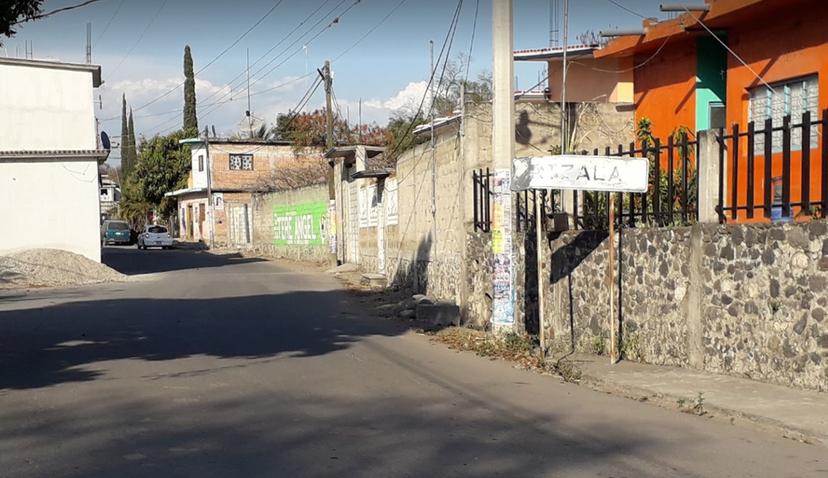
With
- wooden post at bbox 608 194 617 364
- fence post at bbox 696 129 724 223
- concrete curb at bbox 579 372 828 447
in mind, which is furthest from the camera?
wooden post at bbox 608 194 617 364

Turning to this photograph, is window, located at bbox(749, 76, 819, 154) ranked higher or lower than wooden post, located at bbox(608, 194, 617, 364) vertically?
higher

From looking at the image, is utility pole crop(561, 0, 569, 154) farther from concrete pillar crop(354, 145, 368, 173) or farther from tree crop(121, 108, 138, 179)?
tree crop(121, 108, 138, 179)

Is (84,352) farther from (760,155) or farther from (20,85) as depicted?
(20,85)

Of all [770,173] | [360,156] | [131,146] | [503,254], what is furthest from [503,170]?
[131,146]

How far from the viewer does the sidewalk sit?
7363 mm

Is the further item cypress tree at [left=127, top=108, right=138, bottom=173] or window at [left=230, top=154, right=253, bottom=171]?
cypress tree at [left=127, top=108, right=138, bottom=173]

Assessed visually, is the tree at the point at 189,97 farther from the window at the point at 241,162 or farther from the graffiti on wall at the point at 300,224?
the graffiti on wall at the point at 300,224

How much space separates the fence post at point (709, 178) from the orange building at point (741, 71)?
40.0 inches

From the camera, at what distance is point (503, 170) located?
41.0 ft

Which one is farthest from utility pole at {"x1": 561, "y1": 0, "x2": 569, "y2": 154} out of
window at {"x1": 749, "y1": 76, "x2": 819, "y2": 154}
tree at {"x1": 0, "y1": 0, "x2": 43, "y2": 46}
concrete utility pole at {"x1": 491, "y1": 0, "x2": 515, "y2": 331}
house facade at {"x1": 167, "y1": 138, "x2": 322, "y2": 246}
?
house facade at {"x1": 167, "y1": 138, "x2": 322, "y2": 246}

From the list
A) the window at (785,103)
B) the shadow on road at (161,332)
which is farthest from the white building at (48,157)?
the window at (785,103)

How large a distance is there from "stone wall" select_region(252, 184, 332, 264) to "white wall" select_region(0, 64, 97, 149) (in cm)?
1018

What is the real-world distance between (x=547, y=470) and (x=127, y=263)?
1372 inches

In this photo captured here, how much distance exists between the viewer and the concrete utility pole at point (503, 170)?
12.4 metres
